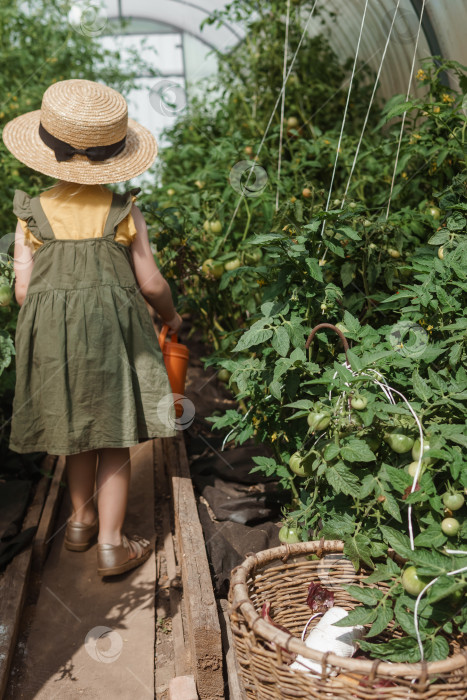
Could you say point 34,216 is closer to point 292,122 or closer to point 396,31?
point 292,122

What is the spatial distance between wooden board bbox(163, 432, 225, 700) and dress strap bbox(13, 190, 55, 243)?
0.97 metres

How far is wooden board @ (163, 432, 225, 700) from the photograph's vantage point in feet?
5.33

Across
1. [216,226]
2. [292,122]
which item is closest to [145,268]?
[216,226]

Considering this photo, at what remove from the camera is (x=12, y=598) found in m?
1.97

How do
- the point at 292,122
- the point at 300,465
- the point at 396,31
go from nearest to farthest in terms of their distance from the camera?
1. the point at 300,465
2. the point at 396,31
3. the point at 292,122

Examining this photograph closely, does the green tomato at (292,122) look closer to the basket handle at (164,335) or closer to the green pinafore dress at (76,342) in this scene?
the basket handle at (164,335)

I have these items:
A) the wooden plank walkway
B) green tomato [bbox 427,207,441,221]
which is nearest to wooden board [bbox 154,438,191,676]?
the wooden plank walkway

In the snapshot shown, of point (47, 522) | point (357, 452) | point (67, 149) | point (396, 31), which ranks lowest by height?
point (47, 522)

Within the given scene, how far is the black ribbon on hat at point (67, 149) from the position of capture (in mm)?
2070

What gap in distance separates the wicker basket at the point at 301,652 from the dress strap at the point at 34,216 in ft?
3.81

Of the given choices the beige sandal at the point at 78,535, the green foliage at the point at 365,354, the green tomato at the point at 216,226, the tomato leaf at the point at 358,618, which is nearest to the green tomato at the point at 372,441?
the green foliage at the point at 365,354

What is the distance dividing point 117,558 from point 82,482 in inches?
11.5

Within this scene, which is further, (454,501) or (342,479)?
(342,479)

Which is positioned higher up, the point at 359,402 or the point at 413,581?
the point at 359,402
